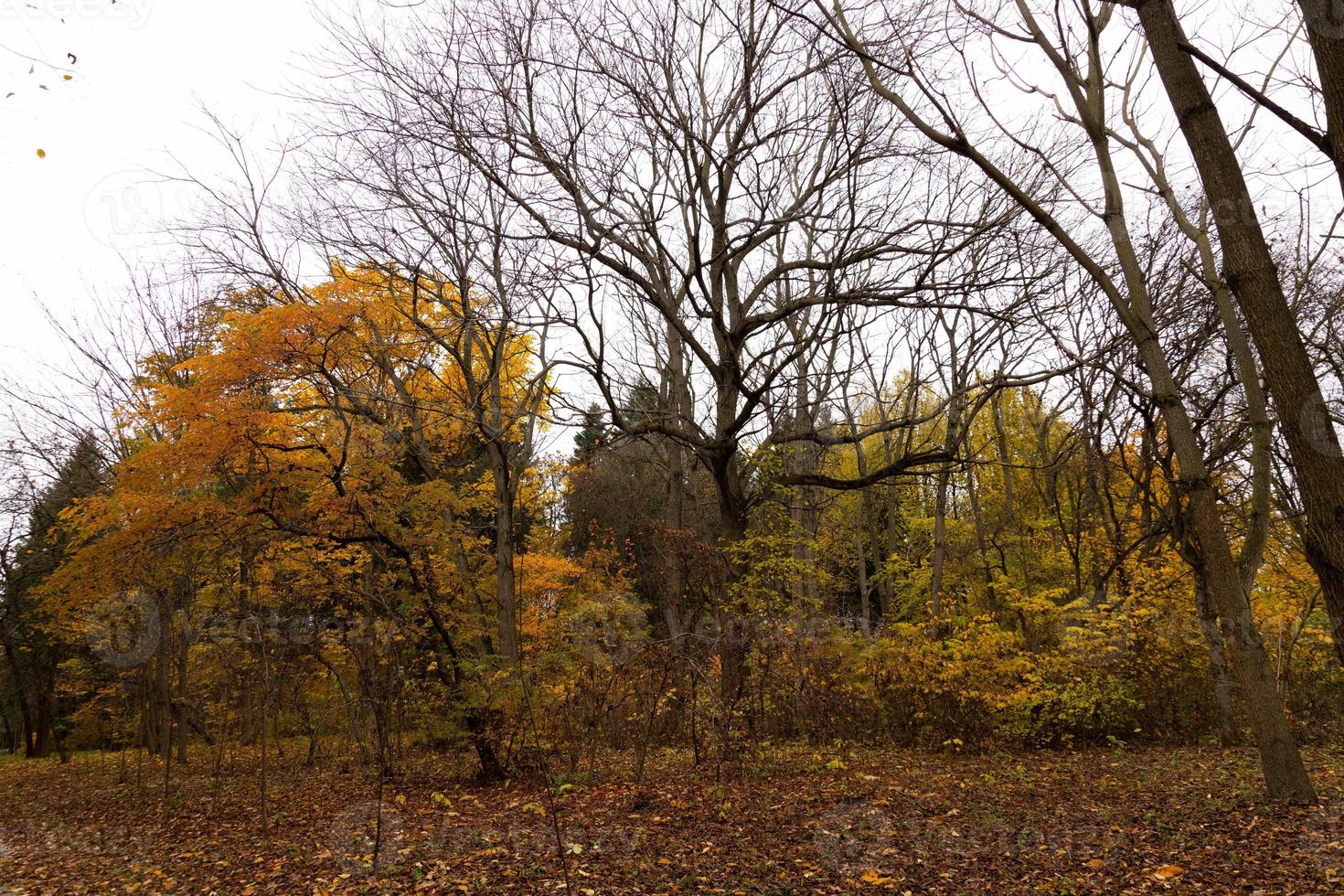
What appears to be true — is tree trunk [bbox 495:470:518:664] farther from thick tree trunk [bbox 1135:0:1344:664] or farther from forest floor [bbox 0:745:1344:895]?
thick tree trunk [bbox 1135:0:1344:664]

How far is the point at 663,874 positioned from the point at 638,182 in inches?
287

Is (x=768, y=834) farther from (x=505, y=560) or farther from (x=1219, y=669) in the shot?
(x=1219, y=669)

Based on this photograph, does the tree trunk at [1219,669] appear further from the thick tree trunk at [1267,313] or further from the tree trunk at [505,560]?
the tree trunk at [505,560]

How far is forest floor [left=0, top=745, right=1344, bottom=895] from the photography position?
461cm

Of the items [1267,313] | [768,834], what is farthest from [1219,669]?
[1267,313]

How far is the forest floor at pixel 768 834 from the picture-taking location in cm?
461

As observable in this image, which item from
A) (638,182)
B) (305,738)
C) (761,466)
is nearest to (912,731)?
(761,466)

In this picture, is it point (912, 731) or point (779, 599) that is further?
point (779, 599)

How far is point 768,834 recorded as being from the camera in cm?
562

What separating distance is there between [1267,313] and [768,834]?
4.52m

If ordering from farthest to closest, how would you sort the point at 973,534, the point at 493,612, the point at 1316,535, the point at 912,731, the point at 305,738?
the point at 973,534
the point at 305,738
the point at 493,612
the point at 912,731
the point at 1316,535

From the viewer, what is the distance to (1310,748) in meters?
9.41

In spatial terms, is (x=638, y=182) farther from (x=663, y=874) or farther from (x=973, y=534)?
(x=973, y=534)

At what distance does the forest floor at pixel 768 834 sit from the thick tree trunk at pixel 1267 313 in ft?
5.66
